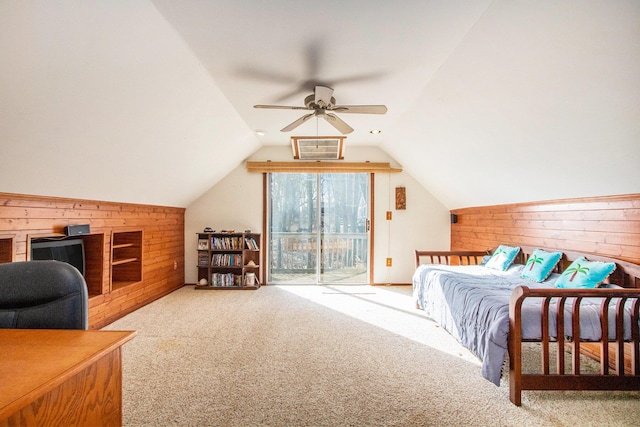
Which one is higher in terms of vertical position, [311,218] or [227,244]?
[311,218]

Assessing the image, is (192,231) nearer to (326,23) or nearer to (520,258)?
(326,23)

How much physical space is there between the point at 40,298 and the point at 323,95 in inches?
89.4

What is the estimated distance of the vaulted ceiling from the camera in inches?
64.5

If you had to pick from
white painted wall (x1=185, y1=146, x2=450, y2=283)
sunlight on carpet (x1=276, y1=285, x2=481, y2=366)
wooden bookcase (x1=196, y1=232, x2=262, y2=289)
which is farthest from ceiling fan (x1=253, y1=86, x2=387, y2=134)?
wooden bookcase (x1=196, y1=232, x2=262, y2=289)

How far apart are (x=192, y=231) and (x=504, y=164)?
15.7 ft

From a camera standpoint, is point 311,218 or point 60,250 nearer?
point 60,250

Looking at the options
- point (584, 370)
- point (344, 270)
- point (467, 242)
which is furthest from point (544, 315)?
point (344, 270)

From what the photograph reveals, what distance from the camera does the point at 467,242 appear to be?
4840 millimetres

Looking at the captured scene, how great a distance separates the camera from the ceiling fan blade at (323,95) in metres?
2.57

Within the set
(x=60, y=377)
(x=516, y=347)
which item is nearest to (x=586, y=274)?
(x=516, y=347)

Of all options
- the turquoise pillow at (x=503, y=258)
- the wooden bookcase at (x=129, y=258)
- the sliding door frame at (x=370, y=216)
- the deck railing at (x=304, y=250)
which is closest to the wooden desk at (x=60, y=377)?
the wooden bookcase at (x=129, y=258)

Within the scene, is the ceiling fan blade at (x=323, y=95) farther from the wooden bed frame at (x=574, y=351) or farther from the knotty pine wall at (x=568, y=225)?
the knotty pine wall at (x=568, y=225)

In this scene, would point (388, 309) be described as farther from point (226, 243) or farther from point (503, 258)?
point (226, 243)

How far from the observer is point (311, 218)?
5.43 metres
